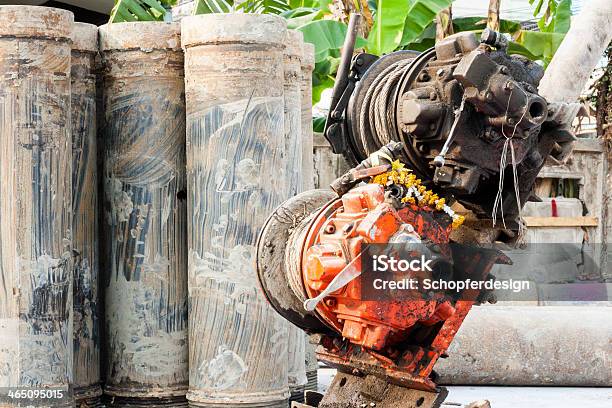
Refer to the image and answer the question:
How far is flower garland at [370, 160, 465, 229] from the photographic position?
4719mm

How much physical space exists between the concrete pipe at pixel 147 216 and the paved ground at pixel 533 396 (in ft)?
6.04

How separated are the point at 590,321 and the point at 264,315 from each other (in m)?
2.58

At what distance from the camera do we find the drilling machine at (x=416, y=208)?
4641 millimetres

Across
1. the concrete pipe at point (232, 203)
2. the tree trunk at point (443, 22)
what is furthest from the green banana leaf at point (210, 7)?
the concrete pipe at point (232, 203)

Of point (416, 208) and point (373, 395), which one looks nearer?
point (416, 208)

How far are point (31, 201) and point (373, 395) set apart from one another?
244 centimetres

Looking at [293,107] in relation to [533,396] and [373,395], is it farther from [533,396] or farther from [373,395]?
[373,395]

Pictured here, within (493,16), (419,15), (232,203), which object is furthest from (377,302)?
(493,16)

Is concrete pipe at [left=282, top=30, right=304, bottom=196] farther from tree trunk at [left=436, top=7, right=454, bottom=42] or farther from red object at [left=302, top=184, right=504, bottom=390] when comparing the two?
tree trunk at [left=436, top=7, right=454, bottom=42]

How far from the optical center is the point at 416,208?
470 centimetres

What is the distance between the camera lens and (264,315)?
660 centimetres

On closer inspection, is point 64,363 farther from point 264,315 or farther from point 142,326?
point 264,315

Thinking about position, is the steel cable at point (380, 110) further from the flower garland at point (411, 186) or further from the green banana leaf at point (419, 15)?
the green banana leaf at point (419, 15)

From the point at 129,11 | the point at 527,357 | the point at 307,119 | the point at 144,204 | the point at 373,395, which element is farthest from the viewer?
the point at 129,11
